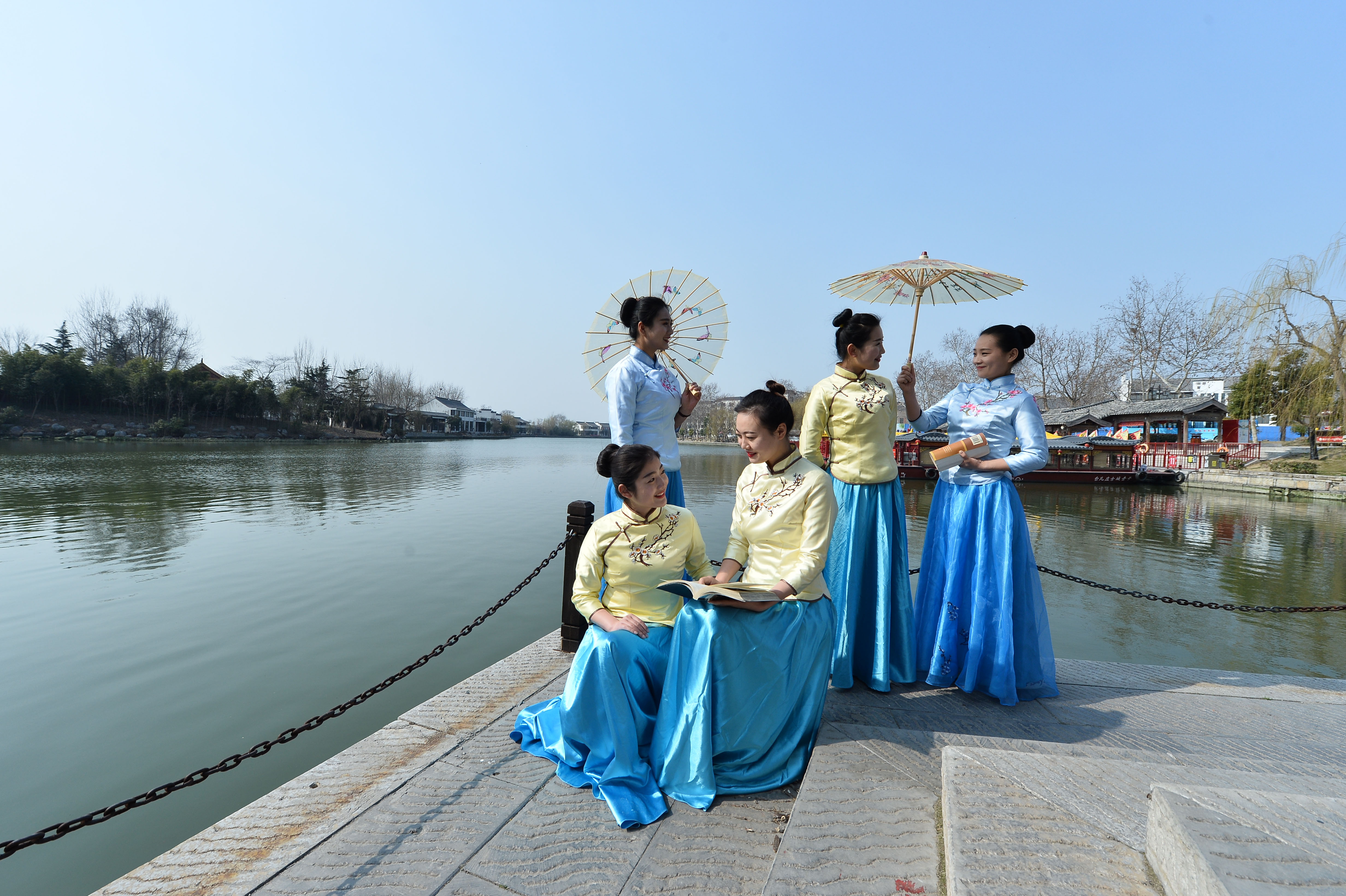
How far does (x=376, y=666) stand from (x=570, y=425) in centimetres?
12052

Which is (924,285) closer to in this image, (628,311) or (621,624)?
(628,311)

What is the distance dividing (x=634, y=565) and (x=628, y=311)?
1.30 meters

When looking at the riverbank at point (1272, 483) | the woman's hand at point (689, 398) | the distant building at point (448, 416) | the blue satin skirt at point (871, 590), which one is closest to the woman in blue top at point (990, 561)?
the blue satin skirt at point (871, 590)

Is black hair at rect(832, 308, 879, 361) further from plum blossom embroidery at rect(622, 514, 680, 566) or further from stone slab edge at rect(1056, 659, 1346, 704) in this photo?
stone slab edge at rect(1056, 659, 1346, 704)

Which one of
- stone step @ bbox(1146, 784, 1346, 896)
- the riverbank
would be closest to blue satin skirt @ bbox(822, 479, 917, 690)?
stone step @ bbox(1146, 784, 1346, 896)

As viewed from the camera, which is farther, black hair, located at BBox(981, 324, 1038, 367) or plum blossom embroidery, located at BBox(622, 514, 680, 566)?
black hair, located at BBox(981, 324, 1038, 367)

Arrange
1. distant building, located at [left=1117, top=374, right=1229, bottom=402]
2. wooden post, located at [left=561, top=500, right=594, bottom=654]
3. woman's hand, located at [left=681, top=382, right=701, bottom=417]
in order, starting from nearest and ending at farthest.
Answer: woman's hand, located at [left=681, top=382, right=701, bottom=417], wooden post, located at [left=561, top=500, right=594, bottom=654], distant building, located at [left=1117, top=374, right=1229, bottom=402]

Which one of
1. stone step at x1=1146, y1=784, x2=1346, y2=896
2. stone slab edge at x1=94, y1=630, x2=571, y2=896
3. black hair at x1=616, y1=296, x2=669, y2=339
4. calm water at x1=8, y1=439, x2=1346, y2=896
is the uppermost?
black hair at x1=616, y1=296, x2=669, y2=339

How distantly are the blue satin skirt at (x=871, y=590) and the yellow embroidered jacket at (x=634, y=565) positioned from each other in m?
0.74

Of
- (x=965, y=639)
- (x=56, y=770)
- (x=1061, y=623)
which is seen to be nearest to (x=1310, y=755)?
(x=965, y=639)

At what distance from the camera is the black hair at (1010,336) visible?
9.14 ft

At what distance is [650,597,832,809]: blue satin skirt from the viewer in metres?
2.02

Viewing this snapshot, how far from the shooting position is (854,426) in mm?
2791

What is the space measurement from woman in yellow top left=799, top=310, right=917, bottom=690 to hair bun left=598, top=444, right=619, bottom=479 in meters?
0.91
